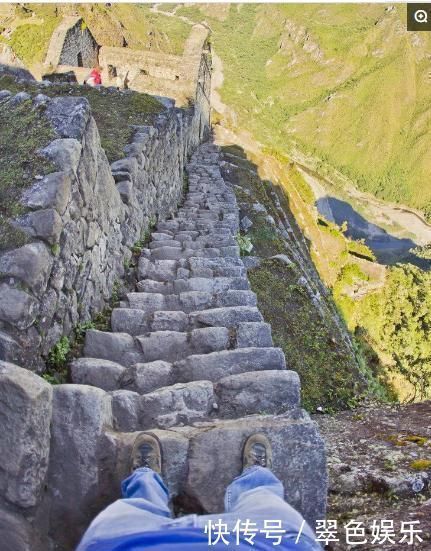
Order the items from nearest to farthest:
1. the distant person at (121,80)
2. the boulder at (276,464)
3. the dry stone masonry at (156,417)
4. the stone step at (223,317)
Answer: the dry stone masonry at (156,417)
the boulder at (276,464)
the stone step at (223,317)
the distant person at (121,80)

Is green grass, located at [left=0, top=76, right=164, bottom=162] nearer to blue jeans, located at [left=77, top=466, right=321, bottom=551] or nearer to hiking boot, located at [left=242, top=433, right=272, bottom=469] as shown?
hiking boot, located at [left=242, top=433, right=272, bottom=469]

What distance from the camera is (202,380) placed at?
330 cm

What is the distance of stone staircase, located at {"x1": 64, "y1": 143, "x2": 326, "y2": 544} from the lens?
2633 mm

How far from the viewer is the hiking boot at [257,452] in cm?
250

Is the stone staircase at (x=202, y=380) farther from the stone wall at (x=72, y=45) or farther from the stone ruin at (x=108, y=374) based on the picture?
the stone wall at (x=72, y=45)

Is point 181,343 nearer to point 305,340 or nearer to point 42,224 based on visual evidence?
point 42,224

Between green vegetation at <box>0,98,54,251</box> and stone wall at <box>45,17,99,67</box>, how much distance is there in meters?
12.0

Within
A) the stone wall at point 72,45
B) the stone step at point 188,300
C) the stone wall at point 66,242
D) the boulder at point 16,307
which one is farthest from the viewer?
the stone wall at point 72,45

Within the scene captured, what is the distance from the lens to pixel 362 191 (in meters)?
42.8

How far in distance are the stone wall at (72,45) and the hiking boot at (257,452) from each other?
1509cm

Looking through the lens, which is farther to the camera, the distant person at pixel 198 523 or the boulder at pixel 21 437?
the boulder at pixel 21 437

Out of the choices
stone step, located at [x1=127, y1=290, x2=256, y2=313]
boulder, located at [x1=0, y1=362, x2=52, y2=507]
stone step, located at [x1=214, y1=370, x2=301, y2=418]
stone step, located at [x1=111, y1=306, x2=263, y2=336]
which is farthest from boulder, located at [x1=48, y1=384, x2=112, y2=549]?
stone step, located at [x1=127, y1=290, x2=256, y2=313]

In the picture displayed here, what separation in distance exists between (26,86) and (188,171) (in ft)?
20.6

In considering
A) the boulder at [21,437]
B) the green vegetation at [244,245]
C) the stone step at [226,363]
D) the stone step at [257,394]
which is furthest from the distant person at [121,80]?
the boulder at [21,437]
